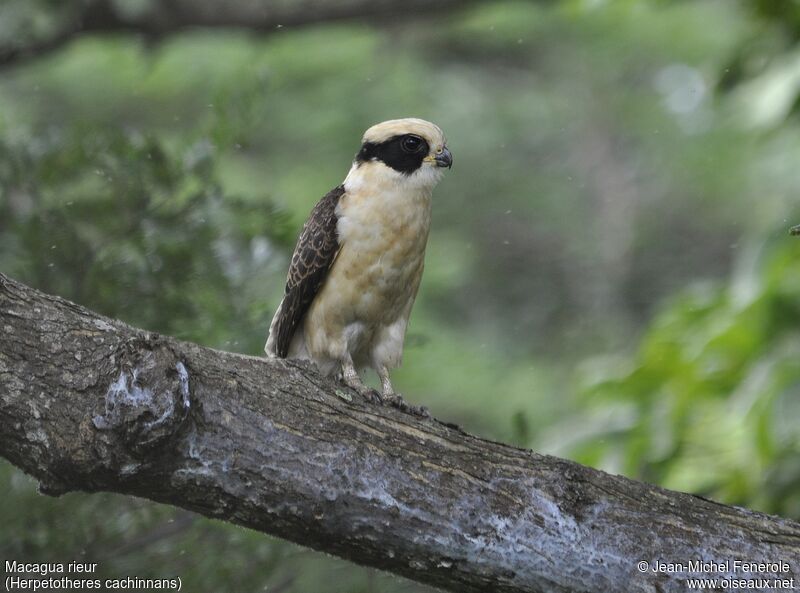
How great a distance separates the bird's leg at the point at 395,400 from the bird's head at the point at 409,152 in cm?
78

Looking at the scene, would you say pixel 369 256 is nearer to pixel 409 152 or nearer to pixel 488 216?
pixel 409 152

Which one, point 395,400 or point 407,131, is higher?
point 407,131

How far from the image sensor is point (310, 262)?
443 cm

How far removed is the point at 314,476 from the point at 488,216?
33.1ft

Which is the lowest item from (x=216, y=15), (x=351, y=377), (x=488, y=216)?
(x=351, y=377)

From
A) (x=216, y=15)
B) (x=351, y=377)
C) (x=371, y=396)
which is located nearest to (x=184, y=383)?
(x=371, y=396)

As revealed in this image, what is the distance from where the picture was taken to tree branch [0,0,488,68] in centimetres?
636

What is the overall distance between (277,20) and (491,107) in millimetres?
6171

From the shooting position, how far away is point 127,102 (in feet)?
36.0

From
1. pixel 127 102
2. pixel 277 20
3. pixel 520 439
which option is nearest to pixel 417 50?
pixel 127 102

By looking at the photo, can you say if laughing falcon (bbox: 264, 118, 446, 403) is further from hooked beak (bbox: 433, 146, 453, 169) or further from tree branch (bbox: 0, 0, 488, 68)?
tree branch (bbox: 0, 0, 488, 68)

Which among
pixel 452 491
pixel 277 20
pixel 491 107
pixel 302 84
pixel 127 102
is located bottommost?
pixel 452 491

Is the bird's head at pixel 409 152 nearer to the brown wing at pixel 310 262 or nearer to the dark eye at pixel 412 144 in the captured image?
the dark eye at pixel 412 144

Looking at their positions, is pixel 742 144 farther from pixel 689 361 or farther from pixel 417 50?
pixel 689 361
